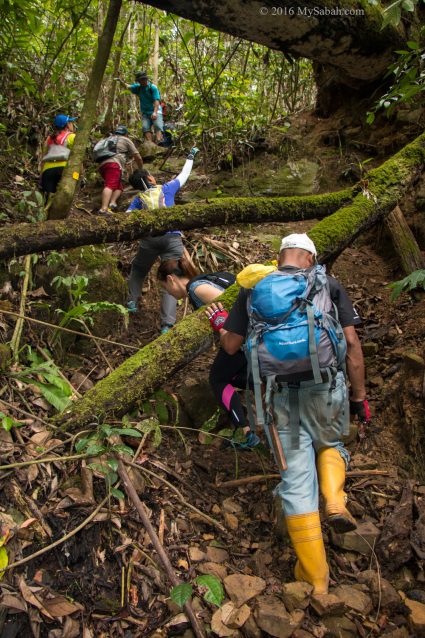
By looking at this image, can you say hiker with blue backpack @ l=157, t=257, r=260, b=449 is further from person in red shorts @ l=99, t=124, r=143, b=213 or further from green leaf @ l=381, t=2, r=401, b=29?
person in red shorts @ l=99, t=124, r=143, b=213

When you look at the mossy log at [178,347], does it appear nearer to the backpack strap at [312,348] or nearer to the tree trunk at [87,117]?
the backpack strap at [312,348]

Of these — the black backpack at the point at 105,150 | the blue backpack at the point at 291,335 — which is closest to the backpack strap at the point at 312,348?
the blue backpack at the point at 291,335

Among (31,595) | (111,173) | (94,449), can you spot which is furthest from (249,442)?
(111,173)

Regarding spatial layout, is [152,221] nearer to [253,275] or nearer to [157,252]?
[253,275]

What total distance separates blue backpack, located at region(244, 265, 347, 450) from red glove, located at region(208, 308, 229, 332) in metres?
0.81

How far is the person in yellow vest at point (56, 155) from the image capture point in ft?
23.3

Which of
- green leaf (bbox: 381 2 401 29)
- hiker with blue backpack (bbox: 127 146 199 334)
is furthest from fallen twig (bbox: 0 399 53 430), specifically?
green leaf (bbox: 381 2 401 29)

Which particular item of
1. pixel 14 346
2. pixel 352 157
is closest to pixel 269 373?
pixel 14 346

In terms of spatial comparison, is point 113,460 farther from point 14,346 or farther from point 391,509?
point 391,509

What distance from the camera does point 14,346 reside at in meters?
4.17

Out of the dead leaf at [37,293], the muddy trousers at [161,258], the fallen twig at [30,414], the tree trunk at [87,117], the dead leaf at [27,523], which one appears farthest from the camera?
the muddy trousers at [161,258]

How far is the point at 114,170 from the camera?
316 inches

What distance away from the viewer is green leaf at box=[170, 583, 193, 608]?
8.33 ft

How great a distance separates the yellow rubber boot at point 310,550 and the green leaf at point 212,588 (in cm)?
53
